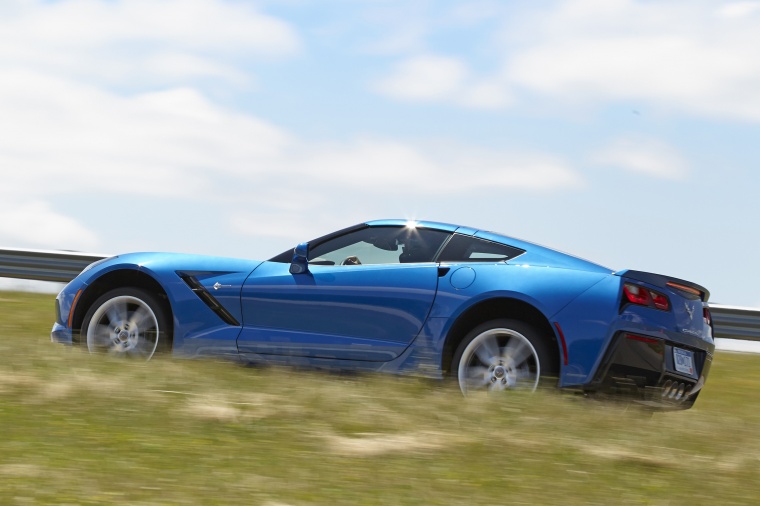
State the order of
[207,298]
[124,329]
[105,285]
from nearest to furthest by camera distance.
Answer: [207,298]
[124,329]
[105,285]

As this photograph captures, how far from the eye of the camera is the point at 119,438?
4.63m

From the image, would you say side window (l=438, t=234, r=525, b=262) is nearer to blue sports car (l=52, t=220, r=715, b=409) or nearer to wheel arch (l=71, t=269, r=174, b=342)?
blue sports car (l=52, t=220, r=715, b=409)

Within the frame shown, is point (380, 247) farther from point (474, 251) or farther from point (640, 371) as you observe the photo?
point (640, 371)

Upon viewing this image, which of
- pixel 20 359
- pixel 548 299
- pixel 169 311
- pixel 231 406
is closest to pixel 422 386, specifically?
pixel 548 299

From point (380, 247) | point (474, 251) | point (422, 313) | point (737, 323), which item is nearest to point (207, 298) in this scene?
point (380, 247)

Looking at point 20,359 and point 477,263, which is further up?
point 477,263

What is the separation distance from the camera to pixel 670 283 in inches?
246

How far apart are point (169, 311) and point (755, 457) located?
3871mm

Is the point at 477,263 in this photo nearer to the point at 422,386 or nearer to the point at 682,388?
the point at 422,386

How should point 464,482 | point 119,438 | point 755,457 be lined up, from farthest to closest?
point 755,457 < point 119,438 < point 464,482

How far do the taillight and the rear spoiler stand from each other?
0.06 metres

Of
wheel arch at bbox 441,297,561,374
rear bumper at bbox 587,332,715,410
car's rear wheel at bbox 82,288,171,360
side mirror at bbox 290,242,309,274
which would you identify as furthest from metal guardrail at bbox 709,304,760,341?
car's rear wheel at bbox 82,288,171,360

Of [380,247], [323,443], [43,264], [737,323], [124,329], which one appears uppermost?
[380,247]

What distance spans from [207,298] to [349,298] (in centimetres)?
104
